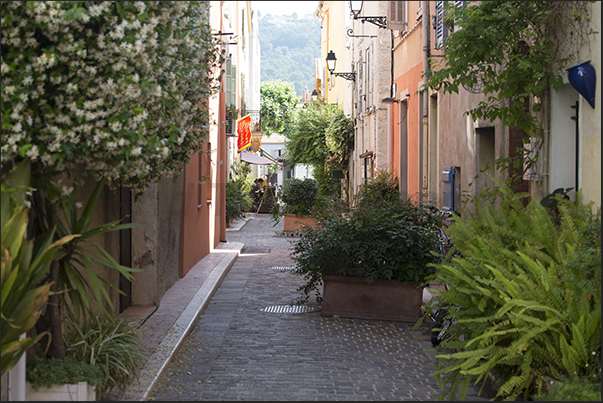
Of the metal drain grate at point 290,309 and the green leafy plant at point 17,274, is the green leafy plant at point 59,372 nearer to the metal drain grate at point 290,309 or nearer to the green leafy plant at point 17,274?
the green leafy plant at point 17,274

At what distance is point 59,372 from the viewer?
4.07 meters

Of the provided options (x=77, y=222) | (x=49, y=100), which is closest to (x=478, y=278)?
(x=77, y=222)

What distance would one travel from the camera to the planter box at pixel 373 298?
299 inches

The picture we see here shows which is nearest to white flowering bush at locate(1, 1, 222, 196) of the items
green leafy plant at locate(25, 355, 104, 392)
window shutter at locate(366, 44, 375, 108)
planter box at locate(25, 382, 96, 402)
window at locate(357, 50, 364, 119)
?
green leafy plant at locate(25, 355, 104, 392)

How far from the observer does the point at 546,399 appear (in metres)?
4.14

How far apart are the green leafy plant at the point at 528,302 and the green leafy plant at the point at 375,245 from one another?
7.51ft

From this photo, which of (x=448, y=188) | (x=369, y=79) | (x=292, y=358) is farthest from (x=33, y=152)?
(x=369, y=79)

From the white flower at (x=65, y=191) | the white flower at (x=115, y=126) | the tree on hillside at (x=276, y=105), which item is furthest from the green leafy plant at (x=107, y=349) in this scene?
the tree on hillside at (x=276, y=105)

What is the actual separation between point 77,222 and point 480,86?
639cm

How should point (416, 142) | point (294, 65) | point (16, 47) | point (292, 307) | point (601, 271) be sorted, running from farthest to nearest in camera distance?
point (294, 65) < point (416, 142) < point (292, 307) < point (601, 271) < point (16, 47)

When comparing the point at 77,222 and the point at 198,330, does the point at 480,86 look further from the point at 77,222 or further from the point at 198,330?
the point at 77,222

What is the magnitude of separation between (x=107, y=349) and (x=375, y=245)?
3.82 meters

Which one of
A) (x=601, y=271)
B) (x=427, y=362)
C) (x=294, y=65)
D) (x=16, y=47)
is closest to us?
(x=16, y=47)

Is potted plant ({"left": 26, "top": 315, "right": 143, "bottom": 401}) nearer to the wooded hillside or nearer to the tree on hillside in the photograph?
the tree on hillside
